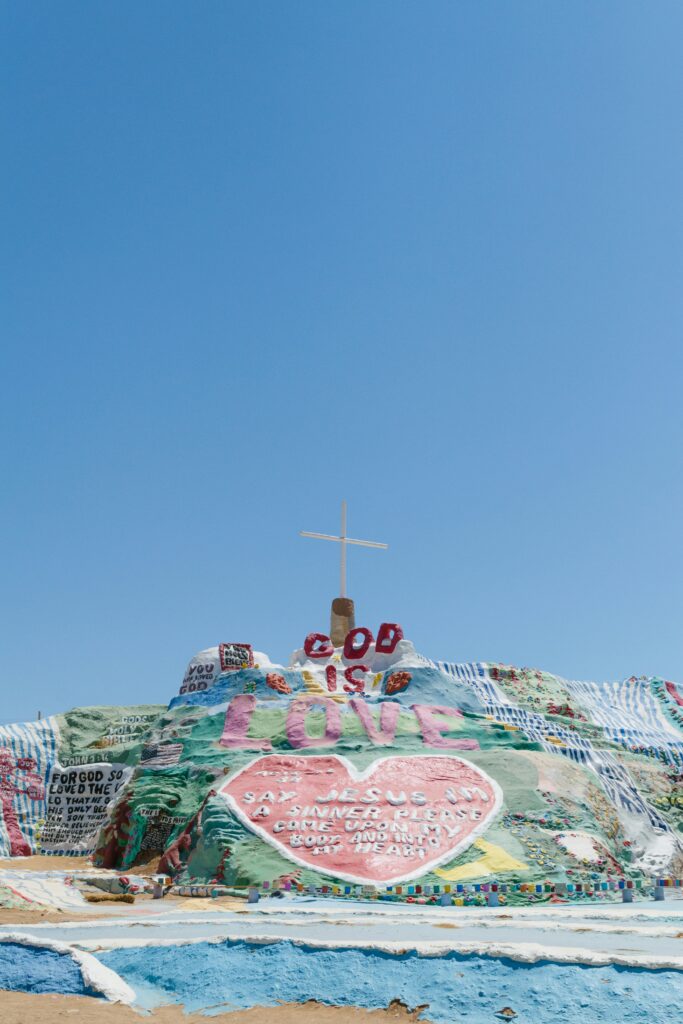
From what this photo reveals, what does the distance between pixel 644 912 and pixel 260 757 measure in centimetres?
939

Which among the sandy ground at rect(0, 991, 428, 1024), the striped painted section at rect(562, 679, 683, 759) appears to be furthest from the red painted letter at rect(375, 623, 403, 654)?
the sandy ground at rect(0, 991, 428, 1024)

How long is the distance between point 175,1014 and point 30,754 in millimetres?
21592

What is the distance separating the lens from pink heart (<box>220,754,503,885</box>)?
1606cm

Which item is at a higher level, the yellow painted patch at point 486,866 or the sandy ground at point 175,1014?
the yellow painted patch at point 486,866

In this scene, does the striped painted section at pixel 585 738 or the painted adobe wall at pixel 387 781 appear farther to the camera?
the striped painted section at pixel 585 738

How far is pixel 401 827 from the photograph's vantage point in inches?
663

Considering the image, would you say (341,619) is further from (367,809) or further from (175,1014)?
(175,1014)

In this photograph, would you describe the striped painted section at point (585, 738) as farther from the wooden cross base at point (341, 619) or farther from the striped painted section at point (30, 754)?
the striped painted section at point (30, 754)

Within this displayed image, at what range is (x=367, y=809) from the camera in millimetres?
17438

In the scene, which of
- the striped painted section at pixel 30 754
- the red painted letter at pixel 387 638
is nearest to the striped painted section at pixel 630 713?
the red painted letter at pixel 387 638

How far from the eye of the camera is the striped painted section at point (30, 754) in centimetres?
2581

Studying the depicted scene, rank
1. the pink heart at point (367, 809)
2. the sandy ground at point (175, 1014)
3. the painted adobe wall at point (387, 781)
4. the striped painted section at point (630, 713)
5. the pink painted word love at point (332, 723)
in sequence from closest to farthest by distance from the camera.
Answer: the sandy ground at point (175, 1014) < the pink heart at point (367, 809) < the painted adobe wall at point (387, 781) < the pink painted word love at point (332, 723) < the striped painted section at point (630, 713)

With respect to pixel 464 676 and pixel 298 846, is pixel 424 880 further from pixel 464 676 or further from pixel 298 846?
pixel 464 676

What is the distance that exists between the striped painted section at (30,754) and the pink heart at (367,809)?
32.1 feet
